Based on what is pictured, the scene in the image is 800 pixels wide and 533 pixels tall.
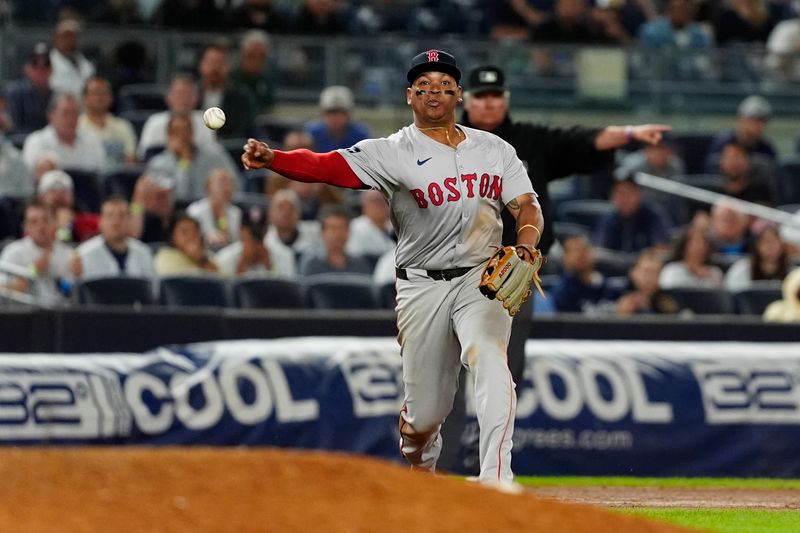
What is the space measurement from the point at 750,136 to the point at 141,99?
6.28 meters

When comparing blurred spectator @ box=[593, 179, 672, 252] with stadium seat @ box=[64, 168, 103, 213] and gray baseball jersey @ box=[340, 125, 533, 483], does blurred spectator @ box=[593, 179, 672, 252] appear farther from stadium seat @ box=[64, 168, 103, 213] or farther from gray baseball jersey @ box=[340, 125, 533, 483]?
gray baseball jersey @ box=[340, 125, 533, 483]

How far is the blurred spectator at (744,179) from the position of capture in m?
15.9

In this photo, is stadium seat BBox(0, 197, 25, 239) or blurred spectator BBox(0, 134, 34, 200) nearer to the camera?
Result: stadium seat BBox(0, 197, 25, 239)

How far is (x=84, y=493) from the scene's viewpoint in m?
5.93

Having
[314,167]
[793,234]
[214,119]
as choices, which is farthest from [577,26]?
[214,119]

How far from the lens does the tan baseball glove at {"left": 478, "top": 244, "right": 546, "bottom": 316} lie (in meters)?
7.33

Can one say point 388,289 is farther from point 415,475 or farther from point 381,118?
point 415,475

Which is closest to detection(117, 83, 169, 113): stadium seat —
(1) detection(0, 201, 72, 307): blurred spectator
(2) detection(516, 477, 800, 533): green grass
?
(1) detection(0, 201, 72, 307): blurred spectator

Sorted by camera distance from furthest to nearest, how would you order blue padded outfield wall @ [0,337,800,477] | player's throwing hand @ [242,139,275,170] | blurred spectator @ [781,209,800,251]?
blurred spectator @ [781,209,800,251]
blue padded outfield wall @ [0,337,800,477]
player's throwing hand @ [242,139,275,170]

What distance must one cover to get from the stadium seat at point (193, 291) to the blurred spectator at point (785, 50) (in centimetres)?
801

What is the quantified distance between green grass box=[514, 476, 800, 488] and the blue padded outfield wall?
0.52 ft

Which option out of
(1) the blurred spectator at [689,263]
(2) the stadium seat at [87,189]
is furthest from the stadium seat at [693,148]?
(2) the stadium seat at [87,189]

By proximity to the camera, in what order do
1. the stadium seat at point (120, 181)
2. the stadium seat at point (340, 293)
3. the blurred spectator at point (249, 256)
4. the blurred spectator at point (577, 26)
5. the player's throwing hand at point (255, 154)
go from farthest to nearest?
1. the blurred spectator at point (577, 26)
2. the stadium seat at point (120, 181)
3. the blurred spectator at point (249, 256)
4. the stadium seat at point (340, 293)
5. the player's throwing hand at point (255, 154)

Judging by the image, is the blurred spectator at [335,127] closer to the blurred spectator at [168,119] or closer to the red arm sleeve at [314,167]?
the blurred spectator at [168,119]
